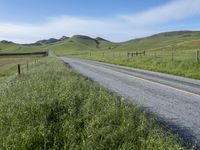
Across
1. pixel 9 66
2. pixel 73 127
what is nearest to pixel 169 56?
pixel 9 66

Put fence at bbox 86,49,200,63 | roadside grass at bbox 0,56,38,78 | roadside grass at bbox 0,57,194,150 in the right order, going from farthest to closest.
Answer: roadside grass at bbox 0,56,38,78 < fence at bbox 86,49,200,63 < roadside grass at bbox 0,57,194,150

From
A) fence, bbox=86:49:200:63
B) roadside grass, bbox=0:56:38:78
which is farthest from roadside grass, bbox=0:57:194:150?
roadside grass, bbox=0:56:38:78

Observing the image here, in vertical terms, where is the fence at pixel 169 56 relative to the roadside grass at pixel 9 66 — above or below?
above

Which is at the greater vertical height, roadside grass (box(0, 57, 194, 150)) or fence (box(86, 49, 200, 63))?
roadside grass (box(0, 57, 194, 150))

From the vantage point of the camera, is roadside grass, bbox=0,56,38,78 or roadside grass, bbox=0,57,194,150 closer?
roadside grass, bbox=0,57,194,150

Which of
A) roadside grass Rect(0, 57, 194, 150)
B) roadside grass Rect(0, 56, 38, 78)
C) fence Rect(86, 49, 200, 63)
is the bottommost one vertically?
roadside grass Rect(0, 56, 38, 78)

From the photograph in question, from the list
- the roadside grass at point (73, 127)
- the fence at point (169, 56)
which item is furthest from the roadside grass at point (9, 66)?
the roadside grass at point (73, 127)

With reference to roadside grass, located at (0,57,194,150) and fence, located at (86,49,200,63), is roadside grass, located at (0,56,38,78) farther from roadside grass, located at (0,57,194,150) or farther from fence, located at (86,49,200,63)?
roadside grass, located at (0,57,194,150)

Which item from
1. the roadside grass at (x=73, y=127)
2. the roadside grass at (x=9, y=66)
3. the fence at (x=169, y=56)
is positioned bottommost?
the roadside grass at (x=9, y=66)

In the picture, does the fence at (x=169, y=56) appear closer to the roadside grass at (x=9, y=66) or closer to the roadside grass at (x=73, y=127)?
the roadside grass at (x=9, y=66)

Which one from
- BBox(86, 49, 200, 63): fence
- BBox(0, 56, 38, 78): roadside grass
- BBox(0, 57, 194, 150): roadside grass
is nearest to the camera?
BBox(0, 57, 194, 150): roadside grass

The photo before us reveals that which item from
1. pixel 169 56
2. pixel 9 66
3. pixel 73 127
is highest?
pixel 73 127

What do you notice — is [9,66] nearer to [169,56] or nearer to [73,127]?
[169,56]

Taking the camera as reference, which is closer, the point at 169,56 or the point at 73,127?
the point at 73,127
